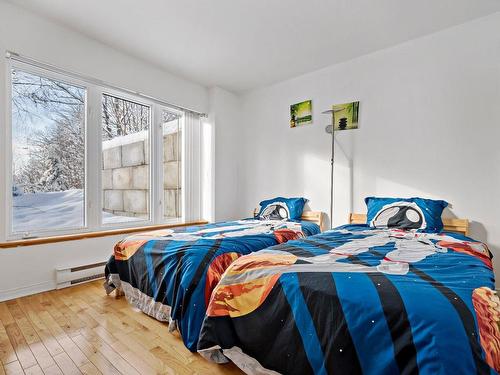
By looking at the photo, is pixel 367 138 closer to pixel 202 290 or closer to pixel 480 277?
pixel 480 277

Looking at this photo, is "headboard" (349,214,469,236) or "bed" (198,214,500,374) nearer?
"bed" (198,214,500,374)

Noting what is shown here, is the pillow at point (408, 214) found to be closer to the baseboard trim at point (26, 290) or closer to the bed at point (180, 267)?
the bed at point (180, 267)

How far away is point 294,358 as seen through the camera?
46.3 inches

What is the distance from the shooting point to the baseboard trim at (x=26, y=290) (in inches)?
92.2

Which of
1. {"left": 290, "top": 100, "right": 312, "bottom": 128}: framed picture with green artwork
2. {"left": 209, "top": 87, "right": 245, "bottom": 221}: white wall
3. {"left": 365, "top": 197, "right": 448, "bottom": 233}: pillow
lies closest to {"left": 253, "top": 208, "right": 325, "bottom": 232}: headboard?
{"left": 365, "top": 197, "right": 448, "bottom": 233}: pillow

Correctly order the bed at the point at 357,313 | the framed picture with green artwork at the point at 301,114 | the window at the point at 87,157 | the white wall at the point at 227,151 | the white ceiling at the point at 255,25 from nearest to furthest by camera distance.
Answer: the bed at the point at 357,313
the white ceiling at the point at 255,25
the window at the point at 87,157
the framed picture with green artwork at the point at 301,114
the white wall at the point at 227,151

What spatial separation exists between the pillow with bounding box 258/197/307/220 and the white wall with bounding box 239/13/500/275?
0.19 metres

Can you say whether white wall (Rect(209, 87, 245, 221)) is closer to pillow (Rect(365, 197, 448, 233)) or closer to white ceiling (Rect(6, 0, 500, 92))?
white ceiling (Rect(6, 0, 500, 92))

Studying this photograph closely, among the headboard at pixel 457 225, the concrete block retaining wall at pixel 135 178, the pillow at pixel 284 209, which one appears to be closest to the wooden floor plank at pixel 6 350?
the concrete block retaining wall at pixel 135 178

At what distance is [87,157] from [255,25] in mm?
2233

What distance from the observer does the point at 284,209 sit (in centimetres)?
347

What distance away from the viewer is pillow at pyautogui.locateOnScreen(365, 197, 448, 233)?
2.39m

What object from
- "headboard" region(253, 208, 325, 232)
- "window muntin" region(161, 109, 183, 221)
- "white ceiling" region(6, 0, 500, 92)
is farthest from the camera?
"window muntin" region(161, 109, 183, 221)

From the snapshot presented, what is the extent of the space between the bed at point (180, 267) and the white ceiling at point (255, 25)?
1985mm
